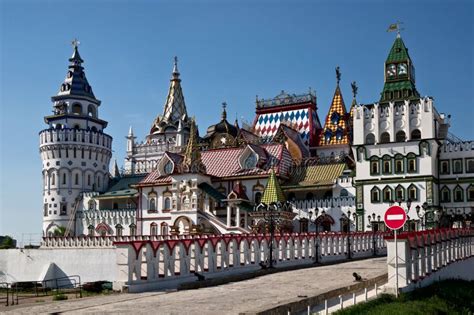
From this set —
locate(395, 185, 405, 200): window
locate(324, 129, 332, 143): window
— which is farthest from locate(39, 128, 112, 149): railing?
locate(395, 185, 405, 200): window

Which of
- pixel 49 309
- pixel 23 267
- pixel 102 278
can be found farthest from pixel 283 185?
pixel 49 309

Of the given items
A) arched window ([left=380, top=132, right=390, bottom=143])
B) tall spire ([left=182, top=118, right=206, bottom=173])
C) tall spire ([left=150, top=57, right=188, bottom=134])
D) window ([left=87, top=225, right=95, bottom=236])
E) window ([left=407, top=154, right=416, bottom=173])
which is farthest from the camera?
tall spire ([left=150, top=57, right=188, bottom=134])

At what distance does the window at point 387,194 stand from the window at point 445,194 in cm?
361

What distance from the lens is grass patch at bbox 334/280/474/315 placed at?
14646mm

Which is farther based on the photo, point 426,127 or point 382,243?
point 426,127

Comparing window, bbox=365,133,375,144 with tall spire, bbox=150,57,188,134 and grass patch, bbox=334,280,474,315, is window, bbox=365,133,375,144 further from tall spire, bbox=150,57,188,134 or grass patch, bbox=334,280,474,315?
tall spire, bbox=150,57,188,134

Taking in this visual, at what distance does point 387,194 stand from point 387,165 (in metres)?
2.08

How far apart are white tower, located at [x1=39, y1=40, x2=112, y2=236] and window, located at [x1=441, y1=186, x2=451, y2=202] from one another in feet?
115

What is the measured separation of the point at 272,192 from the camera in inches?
1804

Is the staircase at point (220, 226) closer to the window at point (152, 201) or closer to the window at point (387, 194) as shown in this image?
the window at point (152, 201)

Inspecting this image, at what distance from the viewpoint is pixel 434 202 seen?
42.7 meters

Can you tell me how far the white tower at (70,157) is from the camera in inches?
2475

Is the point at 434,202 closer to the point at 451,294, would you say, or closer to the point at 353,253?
the point at 353,253

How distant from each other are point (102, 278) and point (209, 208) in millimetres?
10272
